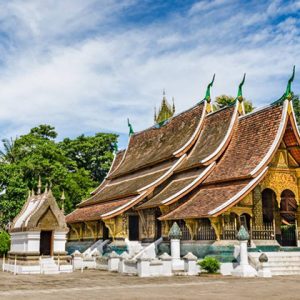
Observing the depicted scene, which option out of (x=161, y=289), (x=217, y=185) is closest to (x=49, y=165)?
(x=217, y=185)

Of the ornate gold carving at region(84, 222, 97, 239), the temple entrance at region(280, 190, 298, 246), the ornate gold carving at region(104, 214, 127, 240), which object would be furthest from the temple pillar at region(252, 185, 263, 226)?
the ornate gold carving at region(84, 222, 97, 239)

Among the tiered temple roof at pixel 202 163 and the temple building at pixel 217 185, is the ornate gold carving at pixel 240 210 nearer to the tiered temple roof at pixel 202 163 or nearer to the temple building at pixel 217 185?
the temple building at pixel 217 185

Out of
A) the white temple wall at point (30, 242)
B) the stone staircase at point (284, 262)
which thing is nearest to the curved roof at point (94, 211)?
the white temple wall at point (30, 242)

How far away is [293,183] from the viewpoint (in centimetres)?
1880

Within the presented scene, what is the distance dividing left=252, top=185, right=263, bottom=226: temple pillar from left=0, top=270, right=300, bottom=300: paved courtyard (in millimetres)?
3955

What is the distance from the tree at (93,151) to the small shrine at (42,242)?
24.4 metres

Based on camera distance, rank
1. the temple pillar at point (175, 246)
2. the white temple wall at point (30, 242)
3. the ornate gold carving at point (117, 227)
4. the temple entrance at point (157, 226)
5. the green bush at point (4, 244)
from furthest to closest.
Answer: the green bush at point (4, 244) < the ornate gold carving at point (117, 227) < the temple entrance at point (157, 226) < the white temple wall at point (30, 242) < the temple pillar at point (175, 246)

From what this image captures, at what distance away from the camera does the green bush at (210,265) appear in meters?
15.2

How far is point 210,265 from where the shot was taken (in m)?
15.2

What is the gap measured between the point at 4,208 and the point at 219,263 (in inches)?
759

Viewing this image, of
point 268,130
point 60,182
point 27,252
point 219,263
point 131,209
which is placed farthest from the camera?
point 60,182

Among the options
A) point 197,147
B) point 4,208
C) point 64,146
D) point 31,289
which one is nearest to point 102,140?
point 64,146

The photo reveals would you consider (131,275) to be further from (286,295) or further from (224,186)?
(286,295)

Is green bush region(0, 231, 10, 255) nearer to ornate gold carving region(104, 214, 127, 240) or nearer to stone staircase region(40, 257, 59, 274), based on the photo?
ornate gold carving region(104, 214, 127, 240)
